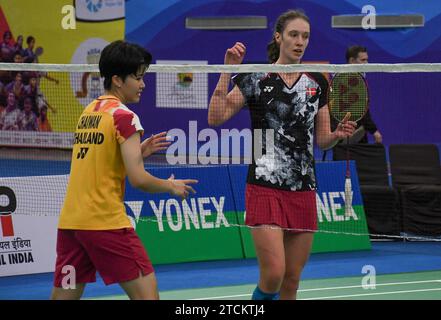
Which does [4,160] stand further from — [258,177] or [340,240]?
[258,177]

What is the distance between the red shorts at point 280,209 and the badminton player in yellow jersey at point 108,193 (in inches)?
37.4

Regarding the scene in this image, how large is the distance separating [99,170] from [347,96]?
4.65 meters

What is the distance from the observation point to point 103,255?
5.48 metres

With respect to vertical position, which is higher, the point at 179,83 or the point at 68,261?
the point at 179,83

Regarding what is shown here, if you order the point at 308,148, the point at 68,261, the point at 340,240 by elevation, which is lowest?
the point at 340,240

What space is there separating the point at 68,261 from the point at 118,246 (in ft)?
1.05

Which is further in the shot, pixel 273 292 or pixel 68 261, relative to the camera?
pixel 273 292

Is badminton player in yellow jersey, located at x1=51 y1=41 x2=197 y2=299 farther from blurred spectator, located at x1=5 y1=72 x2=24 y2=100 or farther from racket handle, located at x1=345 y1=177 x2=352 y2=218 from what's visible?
blurred spectator, located at x1=5 y1=72 x2=24 y2=100

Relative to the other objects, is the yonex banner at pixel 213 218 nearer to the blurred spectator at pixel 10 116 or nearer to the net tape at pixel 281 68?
the net tape at pixel 281 68

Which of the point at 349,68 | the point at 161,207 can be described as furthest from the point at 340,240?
the point at 349,68

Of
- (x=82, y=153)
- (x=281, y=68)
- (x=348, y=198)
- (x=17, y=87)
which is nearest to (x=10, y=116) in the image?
(x=17, y=87)

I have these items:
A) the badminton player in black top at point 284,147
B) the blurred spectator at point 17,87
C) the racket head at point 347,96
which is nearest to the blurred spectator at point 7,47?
the blurred spectator at point 17,87

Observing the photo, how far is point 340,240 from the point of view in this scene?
37.5 ft

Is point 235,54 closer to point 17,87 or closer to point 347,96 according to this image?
point 347,96
